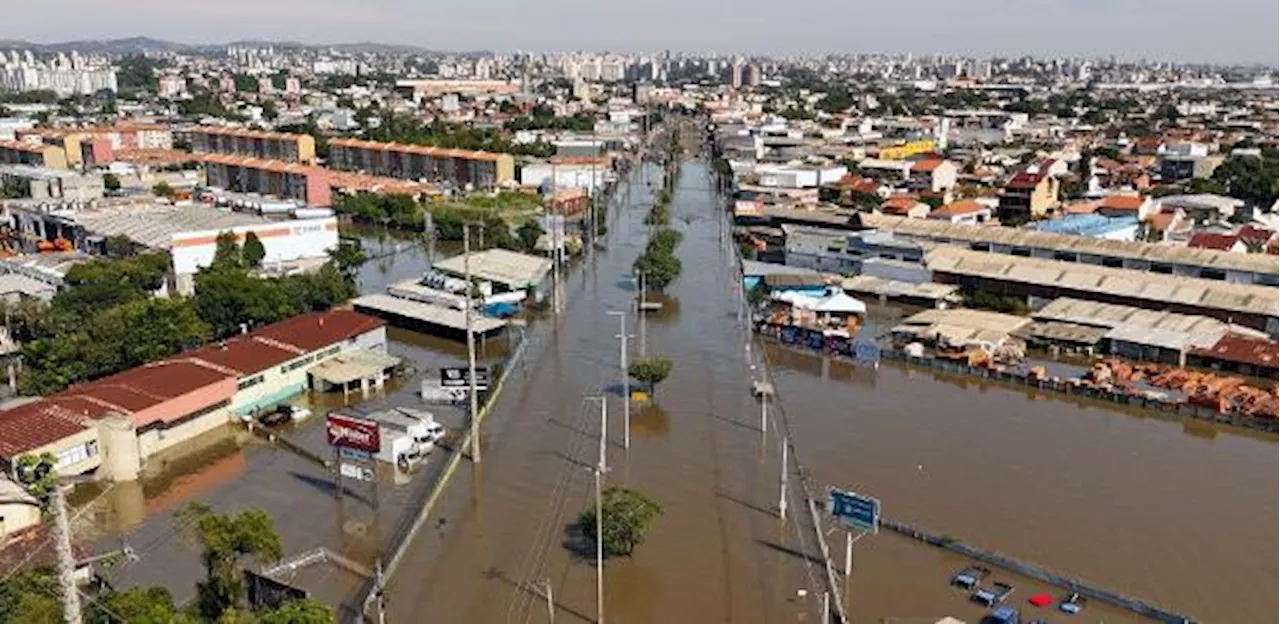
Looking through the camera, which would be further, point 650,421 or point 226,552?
point 650,421

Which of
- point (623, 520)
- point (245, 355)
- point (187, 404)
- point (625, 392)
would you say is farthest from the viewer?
point (625, 392)

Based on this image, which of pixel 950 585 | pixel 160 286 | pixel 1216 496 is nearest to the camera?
pixel 950 585

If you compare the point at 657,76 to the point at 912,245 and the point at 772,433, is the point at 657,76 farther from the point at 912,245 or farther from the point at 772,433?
Result: the point at 772,433

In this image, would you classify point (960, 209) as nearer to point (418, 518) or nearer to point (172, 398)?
point (418, 518)

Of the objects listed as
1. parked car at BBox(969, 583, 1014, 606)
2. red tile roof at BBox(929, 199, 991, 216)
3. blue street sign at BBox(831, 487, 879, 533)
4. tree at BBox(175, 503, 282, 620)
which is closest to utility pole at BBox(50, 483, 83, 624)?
tree at BBox(175, 503, 282, 620)

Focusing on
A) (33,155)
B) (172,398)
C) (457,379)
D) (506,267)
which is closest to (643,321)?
(506,267)

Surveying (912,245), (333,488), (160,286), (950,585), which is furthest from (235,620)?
(912,245)

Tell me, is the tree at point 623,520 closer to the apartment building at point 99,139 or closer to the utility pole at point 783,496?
the utility pole at point 783,496
